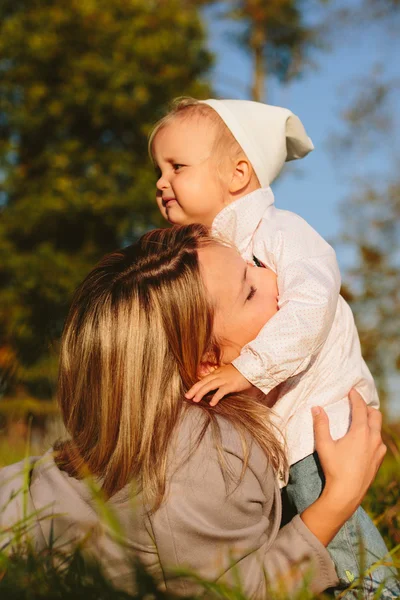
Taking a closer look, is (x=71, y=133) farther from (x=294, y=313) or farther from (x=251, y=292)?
(x=294, y=313)

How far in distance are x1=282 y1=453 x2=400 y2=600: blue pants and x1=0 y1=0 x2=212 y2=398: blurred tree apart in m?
7.89

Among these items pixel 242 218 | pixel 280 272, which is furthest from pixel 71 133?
pixel 280 272

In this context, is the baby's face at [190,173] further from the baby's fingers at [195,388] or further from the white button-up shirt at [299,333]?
the baby's fingers at [195,388]

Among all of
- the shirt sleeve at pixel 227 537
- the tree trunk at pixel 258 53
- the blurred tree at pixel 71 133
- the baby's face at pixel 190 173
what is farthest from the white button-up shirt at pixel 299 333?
the tree trunk at pixel 258 53

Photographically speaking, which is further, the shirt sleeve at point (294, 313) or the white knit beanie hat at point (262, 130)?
the white knit beanie hat at point (262, 130)

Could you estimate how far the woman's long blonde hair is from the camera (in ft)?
6.74

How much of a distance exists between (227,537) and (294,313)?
0.69m

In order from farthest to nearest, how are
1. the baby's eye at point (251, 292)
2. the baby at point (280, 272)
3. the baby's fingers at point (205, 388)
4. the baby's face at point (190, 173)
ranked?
the baby's face at point (190, 173) < the baby's eye at point (251, 292) < the baby at point (280, 272) < the baby's fingers at point (205, 388)

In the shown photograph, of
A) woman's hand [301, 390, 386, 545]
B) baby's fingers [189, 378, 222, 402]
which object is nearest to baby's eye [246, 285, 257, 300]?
baby's fingers [189, 378, 222, 402]

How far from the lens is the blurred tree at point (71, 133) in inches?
400

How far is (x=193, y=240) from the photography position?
2.35 m

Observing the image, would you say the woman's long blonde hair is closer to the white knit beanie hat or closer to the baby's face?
the baby's face

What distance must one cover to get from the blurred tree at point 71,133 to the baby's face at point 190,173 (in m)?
7.23

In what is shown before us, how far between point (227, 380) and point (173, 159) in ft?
3.36
